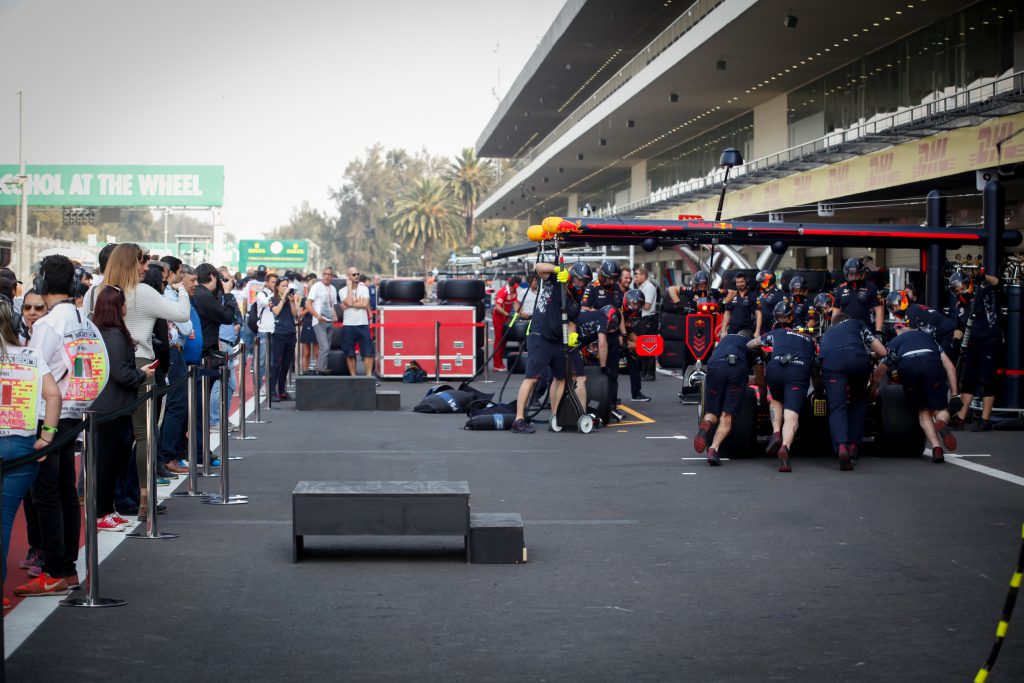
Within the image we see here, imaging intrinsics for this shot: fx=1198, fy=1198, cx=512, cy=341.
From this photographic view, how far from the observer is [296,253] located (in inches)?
2798

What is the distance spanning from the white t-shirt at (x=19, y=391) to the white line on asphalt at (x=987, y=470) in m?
8.54

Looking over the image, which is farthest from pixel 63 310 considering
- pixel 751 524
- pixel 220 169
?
pixel 220 169

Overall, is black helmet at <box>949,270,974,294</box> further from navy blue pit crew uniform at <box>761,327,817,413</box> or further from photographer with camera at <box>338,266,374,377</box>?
photographer with camera at <box>338,266,374,377</box>

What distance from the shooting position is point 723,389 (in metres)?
12.0

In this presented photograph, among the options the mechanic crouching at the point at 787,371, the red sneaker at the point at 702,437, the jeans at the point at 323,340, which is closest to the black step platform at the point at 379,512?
the red sneaker at the point at 702,437

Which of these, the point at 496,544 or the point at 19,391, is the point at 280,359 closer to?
the point at 496,544

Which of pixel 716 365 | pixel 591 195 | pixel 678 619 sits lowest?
pixel 678 619

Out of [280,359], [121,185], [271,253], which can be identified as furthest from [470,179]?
[280,359]

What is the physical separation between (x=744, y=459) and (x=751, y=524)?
3.57 meters

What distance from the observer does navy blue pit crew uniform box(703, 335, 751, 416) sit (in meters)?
11.9

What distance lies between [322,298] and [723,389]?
11790 millimetres

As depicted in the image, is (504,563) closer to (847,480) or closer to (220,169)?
(847,480)

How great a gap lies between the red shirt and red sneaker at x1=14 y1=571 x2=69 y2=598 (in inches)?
718

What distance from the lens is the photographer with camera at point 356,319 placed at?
2064 centimetres
